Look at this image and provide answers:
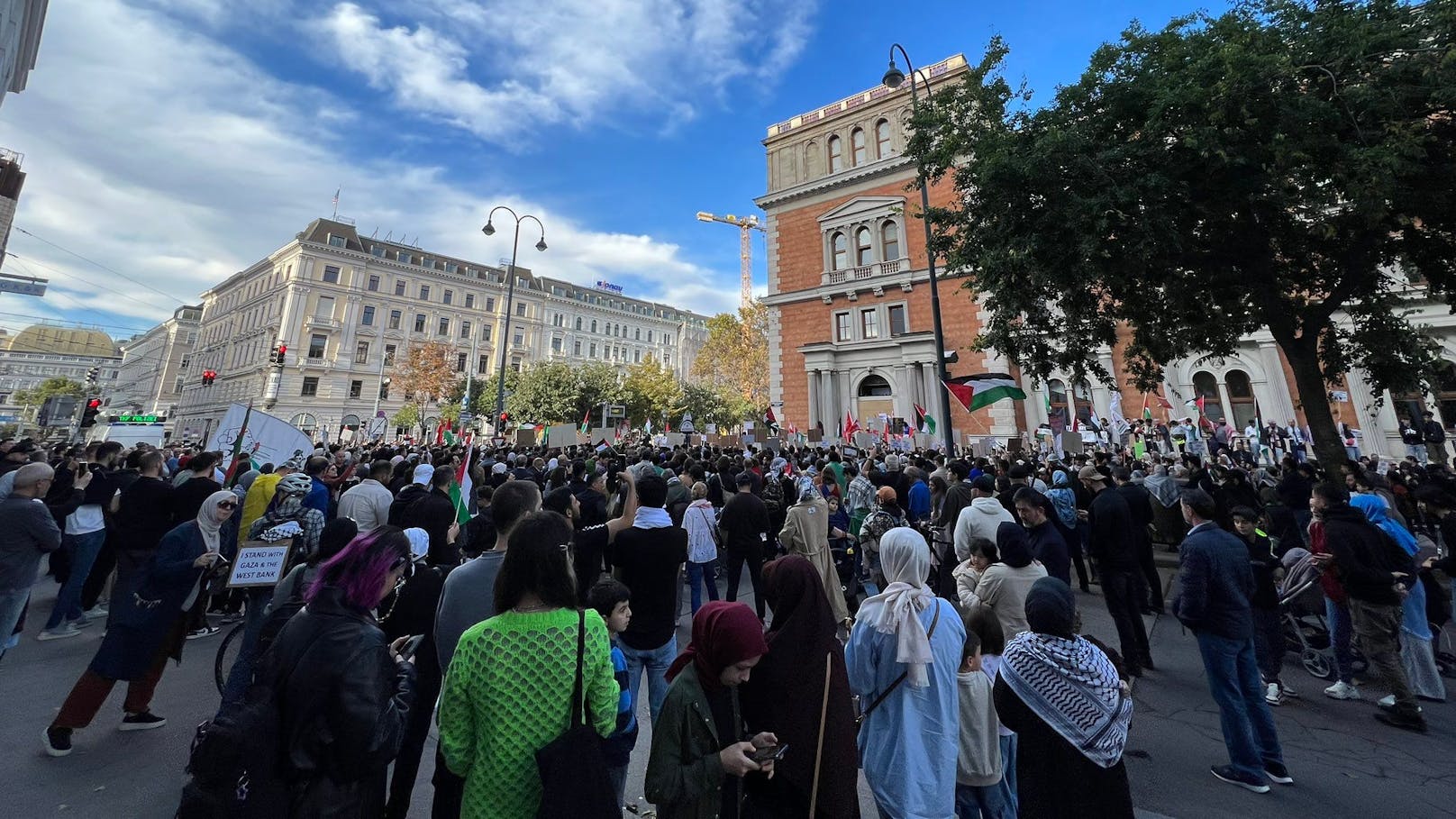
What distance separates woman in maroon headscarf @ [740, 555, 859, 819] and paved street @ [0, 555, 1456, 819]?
185cm

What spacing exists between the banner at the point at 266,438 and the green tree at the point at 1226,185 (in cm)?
1275

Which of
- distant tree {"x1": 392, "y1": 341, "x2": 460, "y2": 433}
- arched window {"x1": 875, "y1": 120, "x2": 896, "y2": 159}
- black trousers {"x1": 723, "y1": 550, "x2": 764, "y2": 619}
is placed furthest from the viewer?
distant tree {"x1": 392, "y1": 341, "x2": 460, "y2": 433}

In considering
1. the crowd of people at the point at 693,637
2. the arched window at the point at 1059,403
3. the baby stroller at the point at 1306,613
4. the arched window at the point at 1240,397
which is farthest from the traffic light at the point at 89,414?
the arched window at the point at 1240,397

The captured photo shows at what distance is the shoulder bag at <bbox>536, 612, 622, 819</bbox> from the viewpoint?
1.73 metres

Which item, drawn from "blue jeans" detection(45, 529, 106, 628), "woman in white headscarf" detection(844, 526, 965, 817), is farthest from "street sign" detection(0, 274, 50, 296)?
"woman in white headscarf" detection(844, 526, 965, 817)

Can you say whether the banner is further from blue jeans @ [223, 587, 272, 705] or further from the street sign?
the street sign

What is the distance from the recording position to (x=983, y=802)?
2932 millimetres

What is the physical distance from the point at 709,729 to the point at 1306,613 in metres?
7.61

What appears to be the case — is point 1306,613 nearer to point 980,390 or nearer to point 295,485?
point 980,390

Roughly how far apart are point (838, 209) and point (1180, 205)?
20.9 meters

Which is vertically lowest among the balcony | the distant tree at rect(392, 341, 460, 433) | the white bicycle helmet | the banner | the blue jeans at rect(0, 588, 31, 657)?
the blue jeans at rect(0, 588, 31, 657)

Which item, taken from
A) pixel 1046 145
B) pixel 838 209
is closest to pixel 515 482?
pixel 1046 145

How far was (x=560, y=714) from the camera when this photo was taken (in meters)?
1.95

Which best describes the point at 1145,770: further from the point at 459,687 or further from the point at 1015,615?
the point at 459,687
